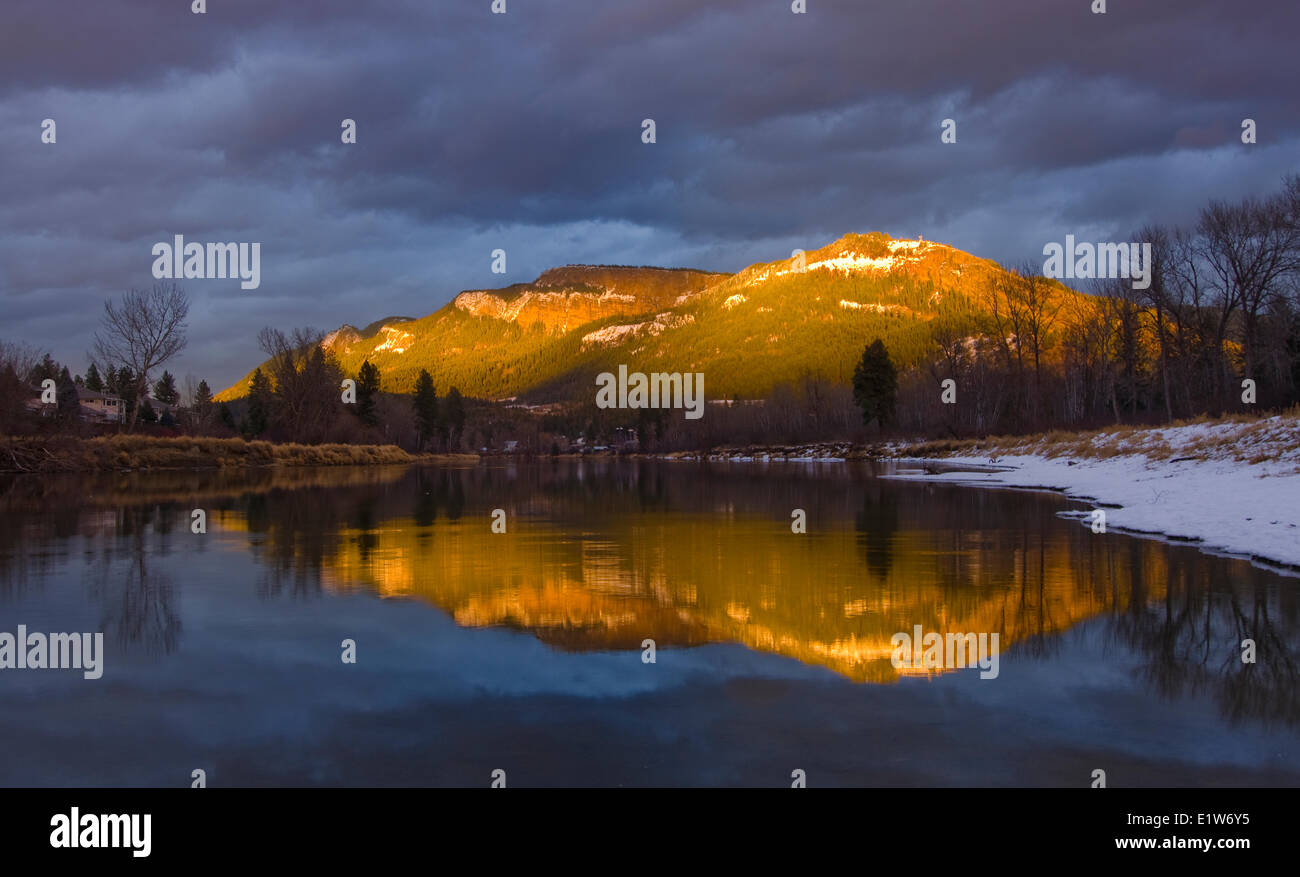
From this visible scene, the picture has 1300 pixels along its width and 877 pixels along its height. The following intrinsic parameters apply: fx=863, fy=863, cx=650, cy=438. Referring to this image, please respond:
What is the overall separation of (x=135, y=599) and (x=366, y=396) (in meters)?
110

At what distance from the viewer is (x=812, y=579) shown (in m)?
11.2

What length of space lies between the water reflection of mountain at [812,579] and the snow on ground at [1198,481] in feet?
4.58

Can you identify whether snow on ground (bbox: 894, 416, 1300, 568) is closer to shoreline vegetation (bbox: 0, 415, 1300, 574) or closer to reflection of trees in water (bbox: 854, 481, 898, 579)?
shoreline vegetation (bbox: 0, 415, 1300, 574)

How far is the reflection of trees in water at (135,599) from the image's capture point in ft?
27.1

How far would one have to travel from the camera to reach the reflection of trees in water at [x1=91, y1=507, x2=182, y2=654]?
8266mm

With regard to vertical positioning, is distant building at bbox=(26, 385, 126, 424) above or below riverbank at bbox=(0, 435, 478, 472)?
above

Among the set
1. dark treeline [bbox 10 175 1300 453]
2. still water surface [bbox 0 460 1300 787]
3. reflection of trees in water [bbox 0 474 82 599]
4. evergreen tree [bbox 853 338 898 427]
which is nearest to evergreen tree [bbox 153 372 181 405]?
dark treeline [bbox 10 175 1300 453]

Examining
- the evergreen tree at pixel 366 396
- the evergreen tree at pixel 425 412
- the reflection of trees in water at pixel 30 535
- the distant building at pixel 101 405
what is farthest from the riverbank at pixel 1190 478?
the evergreen tree at pixel 425 412

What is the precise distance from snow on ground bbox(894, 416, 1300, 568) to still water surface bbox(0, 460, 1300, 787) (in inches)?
63.2

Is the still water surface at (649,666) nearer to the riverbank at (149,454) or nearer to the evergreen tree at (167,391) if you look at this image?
the riverbank at (149,454)

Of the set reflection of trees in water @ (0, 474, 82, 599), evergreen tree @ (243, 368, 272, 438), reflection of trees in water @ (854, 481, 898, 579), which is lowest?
reflection of trees in water @ (854, 481, 898, 579)

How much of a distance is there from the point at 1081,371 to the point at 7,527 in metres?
90.0

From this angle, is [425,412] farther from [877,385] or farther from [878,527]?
[878,527]
